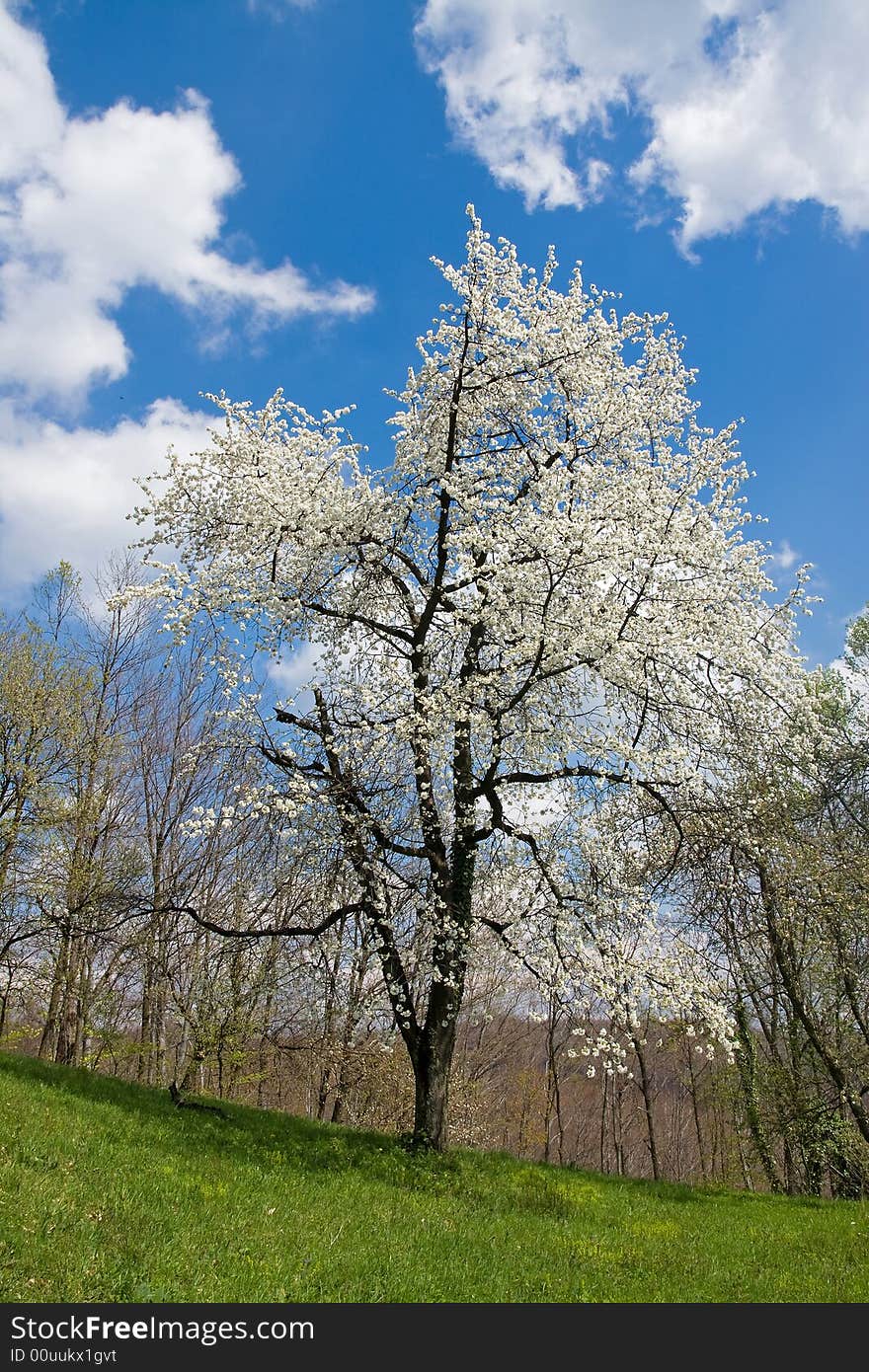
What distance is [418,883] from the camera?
1430 centimetres

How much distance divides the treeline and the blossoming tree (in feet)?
3.03

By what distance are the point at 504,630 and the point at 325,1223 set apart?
24.7 feet

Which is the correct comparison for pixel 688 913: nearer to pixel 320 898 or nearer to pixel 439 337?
pixel 320 898

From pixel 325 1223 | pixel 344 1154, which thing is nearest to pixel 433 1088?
pixel 344 1154

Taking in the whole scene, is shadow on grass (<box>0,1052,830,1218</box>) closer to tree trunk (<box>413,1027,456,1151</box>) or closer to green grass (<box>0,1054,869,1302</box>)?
green grass (<box>0,1054,869,1302</box>)

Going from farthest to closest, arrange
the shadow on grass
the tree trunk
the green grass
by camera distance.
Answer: the tree trunk < the shadow on grass < the green grass

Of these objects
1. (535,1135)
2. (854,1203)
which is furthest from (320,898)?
(535,1135)

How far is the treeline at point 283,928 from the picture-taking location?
15.0 meters

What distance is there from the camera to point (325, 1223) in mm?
8500

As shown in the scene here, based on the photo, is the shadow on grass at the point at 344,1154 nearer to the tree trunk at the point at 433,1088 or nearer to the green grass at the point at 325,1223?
the green grass at the point at 325,1223

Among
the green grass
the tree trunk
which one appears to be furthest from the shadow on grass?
the tree trunk

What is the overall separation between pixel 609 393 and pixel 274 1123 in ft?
43.7

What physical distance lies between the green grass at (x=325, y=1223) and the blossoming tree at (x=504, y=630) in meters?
2.51

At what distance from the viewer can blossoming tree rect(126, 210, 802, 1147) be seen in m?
12.8
